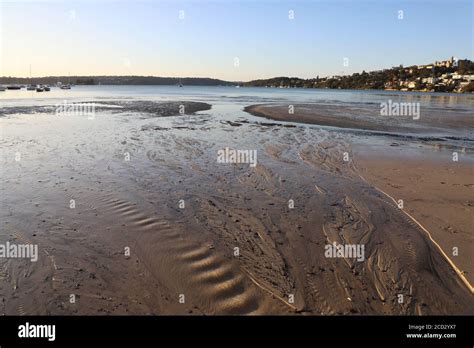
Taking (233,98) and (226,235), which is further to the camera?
(233,98)

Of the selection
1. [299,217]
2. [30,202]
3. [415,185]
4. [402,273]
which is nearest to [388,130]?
[415,185]

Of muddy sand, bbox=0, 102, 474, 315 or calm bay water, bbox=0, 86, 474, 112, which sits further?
calm bay water, bbox=0, 86, 474, 112

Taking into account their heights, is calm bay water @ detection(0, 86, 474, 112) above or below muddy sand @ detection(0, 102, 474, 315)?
above

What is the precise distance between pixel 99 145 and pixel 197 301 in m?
13.9

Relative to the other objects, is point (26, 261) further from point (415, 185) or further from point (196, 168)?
point (415, 185)

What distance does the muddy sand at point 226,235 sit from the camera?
506 cm

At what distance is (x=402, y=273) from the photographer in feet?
19.3

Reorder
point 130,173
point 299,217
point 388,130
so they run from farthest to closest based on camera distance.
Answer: point 388,130, point 130,173, point 299,217

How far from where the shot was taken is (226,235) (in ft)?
23.6

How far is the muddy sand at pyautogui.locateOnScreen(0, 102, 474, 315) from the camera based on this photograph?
5059mm

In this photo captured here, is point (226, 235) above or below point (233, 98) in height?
below
